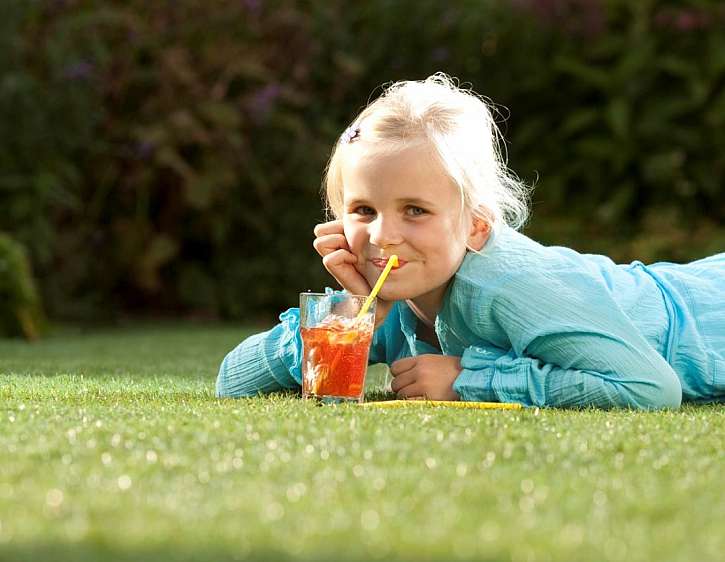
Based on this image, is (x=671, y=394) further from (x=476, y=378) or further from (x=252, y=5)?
(x=252, y=5)

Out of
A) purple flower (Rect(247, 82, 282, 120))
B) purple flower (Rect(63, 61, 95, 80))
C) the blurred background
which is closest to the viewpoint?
purple flower (Rect(63, 61, 95, 80))

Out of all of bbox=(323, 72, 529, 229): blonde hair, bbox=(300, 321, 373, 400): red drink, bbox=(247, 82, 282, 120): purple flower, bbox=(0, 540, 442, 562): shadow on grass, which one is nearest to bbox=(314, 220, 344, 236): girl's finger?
bbox=(323, 72, 529, 229): blonde hair

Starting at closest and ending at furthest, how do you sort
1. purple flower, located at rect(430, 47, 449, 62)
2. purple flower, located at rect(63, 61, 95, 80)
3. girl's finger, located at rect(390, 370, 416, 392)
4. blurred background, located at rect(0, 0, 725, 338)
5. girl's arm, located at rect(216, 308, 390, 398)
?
girl's finger, located at rect(390, 370, 416, 392) → girl's arm, located at rect(216, 308, 390, 398) → purple flower, located at rect(63, 61, 95, 80) → blurred background, located at rect(0, 0, 725, 338) → purple flower, located at rect(430, 47, 449, 62)

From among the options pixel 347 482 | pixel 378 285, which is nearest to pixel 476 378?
pixel 378 285

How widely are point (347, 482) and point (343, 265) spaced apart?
3.90 ft

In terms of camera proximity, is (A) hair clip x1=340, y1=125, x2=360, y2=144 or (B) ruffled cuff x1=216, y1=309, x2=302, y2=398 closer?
(A) hair clip x1=340, y1=125, x2=360, y2=144

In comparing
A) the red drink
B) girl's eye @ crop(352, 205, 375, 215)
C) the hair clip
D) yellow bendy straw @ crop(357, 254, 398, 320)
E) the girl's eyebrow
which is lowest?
the red drink

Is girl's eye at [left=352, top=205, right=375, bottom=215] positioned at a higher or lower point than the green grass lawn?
higher

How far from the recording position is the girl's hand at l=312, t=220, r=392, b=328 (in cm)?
297

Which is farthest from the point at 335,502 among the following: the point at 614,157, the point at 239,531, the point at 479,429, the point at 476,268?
the point at 614,157

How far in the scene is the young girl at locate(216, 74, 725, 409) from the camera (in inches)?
114

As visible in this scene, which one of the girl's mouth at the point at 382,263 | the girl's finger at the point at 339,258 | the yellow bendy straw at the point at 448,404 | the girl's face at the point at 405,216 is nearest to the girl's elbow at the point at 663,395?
the yellow bendy straw at the point at 448,404

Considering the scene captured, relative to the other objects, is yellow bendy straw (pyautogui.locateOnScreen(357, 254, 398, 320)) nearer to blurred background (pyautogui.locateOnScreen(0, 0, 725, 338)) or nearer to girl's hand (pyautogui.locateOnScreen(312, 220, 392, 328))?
girl's hand (pyautogui.locateOnScreen(312, 220, 392, 328))

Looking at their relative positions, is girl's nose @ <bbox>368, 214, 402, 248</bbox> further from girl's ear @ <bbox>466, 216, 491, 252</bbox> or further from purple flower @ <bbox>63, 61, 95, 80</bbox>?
purple flower @ <bbox>63, 61, 95, 80</bbox>
